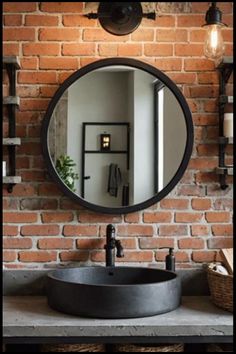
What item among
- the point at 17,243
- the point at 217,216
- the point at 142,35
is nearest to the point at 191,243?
the point at 217,216

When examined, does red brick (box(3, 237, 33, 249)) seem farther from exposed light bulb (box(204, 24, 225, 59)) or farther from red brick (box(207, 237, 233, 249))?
exposed light bulb (box(204, 24, 225, 59))

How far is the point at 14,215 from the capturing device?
109 inches

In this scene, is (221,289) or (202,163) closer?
(221,289)

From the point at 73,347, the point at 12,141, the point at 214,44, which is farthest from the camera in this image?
the point at 12,141

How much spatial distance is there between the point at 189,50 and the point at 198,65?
0.09 m

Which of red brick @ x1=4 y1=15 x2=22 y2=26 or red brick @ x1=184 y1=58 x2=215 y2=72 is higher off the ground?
red brick @ x1=4 y1=15 x2=22 y2=26

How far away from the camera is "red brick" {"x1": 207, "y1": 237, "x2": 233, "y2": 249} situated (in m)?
2.80

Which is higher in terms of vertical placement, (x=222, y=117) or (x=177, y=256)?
(x=222, y=117)

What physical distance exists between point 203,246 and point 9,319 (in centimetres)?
105

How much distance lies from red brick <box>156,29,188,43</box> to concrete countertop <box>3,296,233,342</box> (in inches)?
52.9

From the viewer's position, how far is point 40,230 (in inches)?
109

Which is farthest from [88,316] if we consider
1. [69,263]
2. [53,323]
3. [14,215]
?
[14,215]

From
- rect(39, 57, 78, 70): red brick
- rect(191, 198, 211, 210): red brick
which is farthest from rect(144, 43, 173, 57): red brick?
rect(191, 198, 211, 210): red brick

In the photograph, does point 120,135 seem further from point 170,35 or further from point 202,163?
point 170,35
